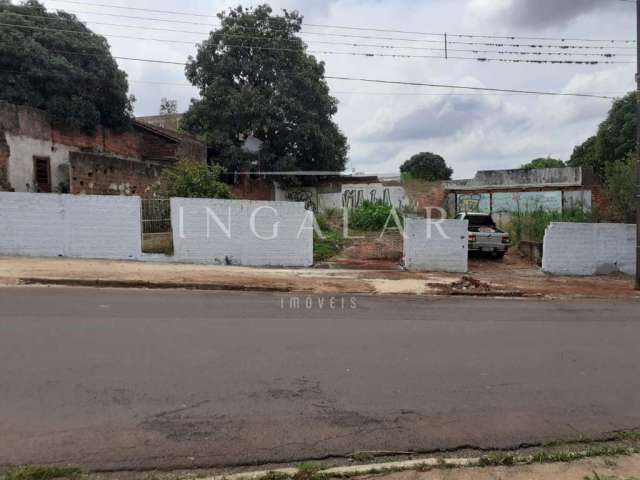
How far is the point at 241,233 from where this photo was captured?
15070 mm

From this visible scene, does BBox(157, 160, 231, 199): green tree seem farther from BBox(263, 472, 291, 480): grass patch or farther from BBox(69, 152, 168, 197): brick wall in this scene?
BBox(263, 472, 291, 480): grass patch

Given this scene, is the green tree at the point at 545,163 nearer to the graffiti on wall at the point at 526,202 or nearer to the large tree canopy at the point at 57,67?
the graffiti on wall at the point at 526,202

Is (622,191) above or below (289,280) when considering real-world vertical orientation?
above

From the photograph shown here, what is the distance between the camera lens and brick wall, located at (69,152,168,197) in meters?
17.8

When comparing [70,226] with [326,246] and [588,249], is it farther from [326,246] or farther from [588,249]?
[588,249]

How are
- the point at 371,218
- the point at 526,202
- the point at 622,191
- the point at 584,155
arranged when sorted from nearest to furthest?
the point at 622,191 → the point at 371,218 → the point at 526,202 → the point at 584,155

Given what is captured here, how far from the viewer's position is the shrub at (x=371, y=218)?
21750 millimetres

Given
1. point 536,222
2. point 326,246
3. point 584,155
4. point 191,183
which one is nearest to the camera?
point 191,183

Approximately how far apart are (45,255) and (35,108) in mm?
8221

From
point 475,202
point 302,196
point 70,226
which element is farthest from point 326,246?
point 302,196

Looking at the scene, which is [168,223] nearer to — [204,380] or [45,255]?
[45,255]

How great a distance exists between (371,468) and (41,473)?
207 centimetres

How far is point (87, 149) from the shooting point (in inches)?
856

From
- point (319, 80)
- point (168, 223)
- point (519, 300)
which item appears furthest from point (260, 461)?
point (319, 80)
